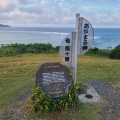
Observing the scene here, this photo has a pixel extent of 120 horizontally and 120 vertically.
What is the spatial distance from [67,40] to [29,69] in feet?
12.2

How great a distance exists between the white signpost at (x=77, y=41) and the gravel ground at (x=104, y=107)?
4.03 feet

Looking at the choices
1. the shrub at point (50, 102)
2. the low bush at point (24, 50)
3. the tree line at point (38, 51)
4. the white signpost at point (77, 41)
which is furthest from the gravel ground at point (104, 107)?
the low bush at point (24, 50)

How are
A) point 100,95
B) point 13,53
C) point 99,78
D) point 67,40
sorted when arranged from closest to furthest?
point 67,40
point 100,95
point 99,78
point 13,53

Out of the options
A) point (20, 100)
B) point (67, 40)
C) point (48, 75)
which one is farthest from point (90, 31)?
point (20, 100)

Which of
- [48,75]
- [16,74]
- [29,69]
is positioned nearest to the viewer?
[48,75]

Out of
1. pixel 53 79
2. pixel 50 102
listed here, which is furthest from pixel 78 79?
pixel 50 102

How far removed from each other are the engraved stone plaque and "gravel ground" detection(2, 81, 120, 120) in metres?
0.73

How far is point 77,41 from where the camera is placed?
16.4 ft

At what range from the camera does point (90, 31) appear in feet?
16.5

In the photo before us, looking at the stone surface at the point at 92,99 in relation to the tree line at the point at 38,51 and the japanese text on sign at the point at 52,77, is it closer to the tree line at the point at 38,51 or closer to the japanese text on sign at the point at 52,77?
the japanese text on sign at the point at 52,77

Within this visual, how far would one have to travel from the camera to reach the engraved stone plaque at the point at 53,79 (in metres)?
4.45

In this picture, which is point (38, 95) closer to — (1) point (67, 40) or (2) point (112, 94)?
(1) point (67, 40)

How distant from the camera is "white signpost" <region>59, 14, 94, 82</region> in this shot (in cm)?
493

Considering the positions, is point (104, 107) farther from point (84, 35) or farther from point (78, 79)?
point (78, 79)
